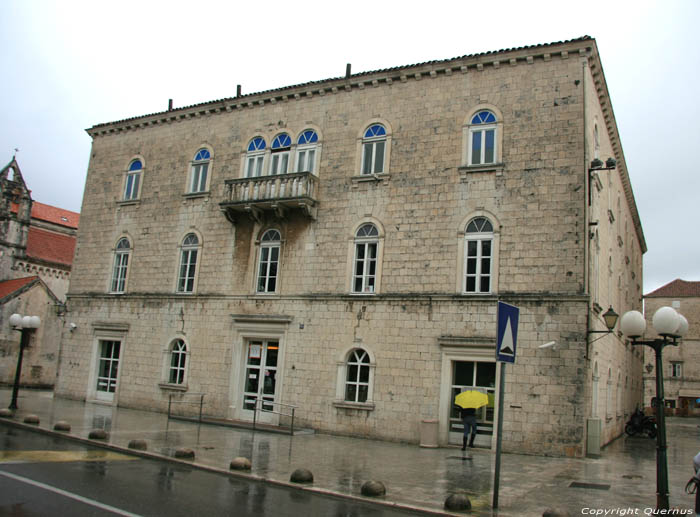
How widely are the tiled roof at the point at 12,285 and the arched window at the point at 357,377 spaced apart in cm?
2626

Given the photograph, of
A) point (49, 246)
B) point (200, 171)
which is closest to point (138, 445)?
point (200, 171)

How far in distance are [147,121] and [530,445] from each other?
66.2ft

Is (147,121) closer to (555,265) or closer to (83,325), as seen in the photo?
(83,325)

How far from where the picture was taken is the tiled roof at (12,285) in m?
37.1

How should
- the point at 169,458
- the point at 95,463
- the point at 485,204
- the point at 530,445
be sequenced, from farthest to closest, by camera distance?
the point at 485,204 < the point at 530,445 < the point at 169,458 < the point at 95,463

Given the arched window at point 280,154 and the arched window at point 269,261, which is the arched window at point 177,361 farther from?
the arched window at point 280,154

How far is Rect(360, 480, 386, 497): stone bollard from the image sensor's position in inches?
393

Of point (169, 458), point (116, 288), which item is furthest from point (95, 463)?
point (116, 288)

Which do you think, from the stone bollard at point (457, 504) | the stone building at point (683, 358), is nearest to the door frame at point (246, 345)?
the stone bollard at point (457, 504)

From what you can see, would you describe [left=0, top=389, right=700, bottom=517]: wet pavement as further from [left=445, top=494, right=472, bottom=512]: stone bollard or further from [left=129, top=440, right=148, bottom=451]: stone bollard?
[left=129, top=440, right=148, bottom=451]: stone bollard

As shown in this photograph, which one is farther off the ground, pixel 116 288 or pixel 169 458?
pixel 116 288

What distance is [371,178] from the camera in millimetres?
20375

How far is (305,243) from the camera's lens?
2112 cm

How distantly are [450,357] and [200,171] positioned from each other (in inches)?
509
